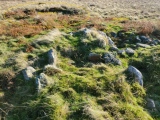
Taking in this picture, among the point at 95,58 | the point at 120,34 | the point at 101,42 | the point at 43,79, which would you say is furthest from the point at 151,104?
the point at 120,34

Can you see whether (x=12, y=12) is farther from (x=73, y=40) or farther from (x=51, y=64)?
(x=51, y=64)

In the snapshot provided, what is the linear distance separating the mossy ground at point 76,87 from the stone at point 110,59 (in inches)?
11.9

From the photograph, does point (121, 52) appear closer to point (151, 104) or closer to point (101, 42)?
point (101, 42)

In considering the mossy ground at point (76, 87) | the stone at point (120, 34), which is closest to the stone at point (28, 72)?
the mossy ground at point (76, 87)

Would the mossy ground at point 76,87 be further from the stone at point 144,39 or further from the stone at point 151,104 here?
the stone at point 144,39

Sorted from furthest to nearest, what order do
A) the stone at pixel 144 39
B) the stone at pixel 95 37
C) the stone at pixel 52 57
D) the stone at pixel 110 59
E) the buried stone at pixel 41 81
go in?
the stone at pixel 144 39, the stone at pixel 95 37, the stone at pixel 110 59, the stone at pixel 52 57, the buried stone at pixel 41 81

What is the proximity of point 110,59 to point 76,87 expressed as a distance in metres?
3.15

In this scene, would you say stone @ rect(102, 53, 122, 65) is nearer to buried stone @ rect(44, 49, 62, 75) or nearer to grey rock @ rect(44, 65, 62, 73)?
buried stone @ rect(44, 49, 62, 75)

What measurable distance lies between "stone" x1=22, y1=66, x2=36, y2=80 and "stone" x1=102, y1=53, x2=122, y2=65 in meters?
3.54

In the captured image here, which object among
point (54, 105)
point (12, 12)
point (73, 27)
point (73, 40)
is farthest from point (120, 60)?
point (12, 12)

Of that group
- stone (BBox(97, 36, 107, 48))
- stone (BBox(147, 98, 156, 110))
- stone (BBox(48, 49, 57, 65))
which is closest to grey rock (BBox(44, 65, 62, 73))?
stone (BBox(48, 49, 57, 65))

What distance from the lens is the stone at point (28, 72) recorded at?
33.9ft

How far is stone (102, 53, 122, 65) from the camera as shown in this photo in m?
12.0

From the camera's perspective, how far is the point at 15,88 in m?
10.1
